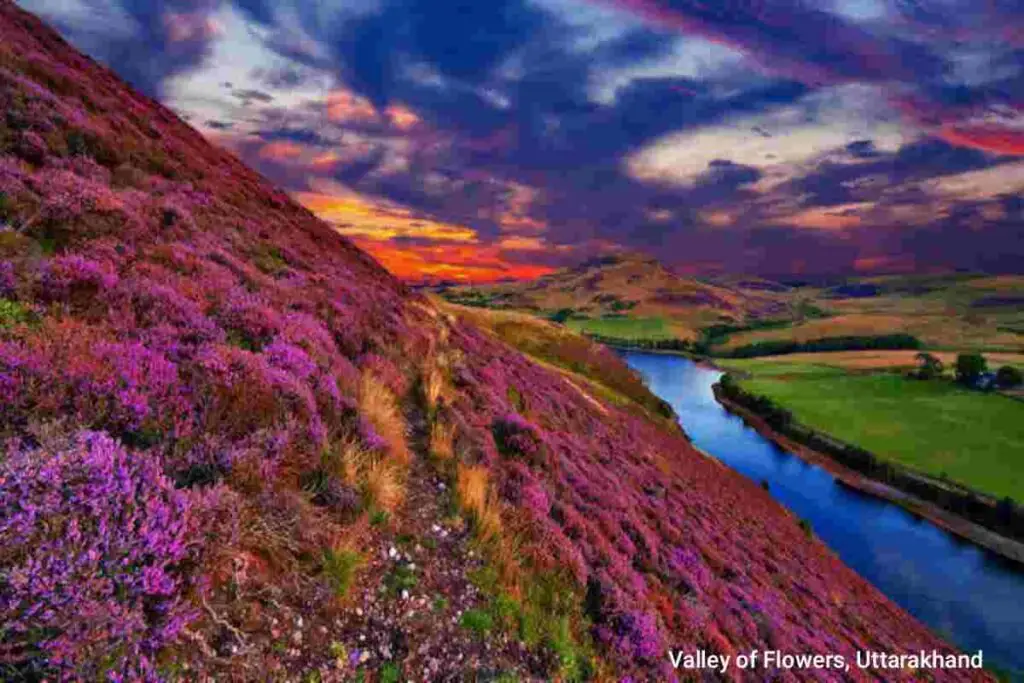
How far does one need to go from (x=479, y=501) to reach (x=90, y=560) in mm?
5177

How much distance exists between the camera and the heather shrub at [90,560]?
3043 millimetres

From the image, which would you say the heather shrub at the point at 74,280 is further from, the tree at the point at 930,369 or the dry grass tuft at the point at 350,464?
the tree at the point at 930,369

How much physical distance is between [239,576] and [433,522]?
307cm

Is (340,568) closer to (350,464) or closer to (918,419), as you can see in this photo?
(350,464)

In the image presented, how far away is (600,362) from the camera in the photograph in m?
74.1

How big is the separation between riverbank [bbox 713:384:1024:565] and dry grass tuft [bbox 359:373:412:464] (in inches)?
3479

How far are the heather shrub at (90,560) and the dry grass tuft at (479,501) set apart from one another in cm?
417

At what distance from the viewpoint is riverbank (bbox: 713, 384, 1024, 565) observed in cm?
6398

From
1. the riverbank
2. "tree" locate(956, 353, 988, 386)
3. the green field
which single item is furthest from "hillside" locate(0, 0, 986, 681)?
"tree" locate(956, 353, 988, 386)

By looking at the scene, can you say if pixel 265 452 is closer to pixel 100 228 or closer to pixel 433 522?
pixel 433 522

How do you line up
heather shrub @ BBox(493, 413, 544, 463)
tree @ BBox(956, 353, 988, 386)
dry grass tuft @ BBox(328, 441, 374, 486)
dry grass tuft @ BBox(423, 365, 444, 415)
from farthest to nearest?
tree @ BBox(956, 353, 988, 386)
heather shrub @ BBox(493, 413, 544, 463)
dry grass tuft @ BBox(423, 365, 444, 415)
dry grass tuft @ BBox(328, 441, 374, 486)

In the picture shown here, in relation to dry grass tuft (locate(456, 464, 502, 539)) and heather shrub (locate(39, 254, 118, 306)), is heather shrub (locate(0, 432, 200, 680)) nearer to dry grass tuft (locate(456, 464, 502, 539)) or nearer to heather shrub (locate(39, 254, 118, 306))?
heather shrub (locate(39, 254, 118, 306))

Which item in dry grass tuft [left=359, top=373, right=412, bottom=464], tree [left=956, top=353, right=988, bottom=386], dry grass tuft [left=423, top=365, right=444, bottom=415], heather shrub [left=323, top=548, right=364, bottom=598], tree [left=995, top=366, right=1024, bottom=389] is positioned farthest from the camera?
tree [left=956, top=353, right=988, bottom=386]

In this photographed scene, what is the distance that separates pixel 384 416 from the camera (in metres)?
8.48
